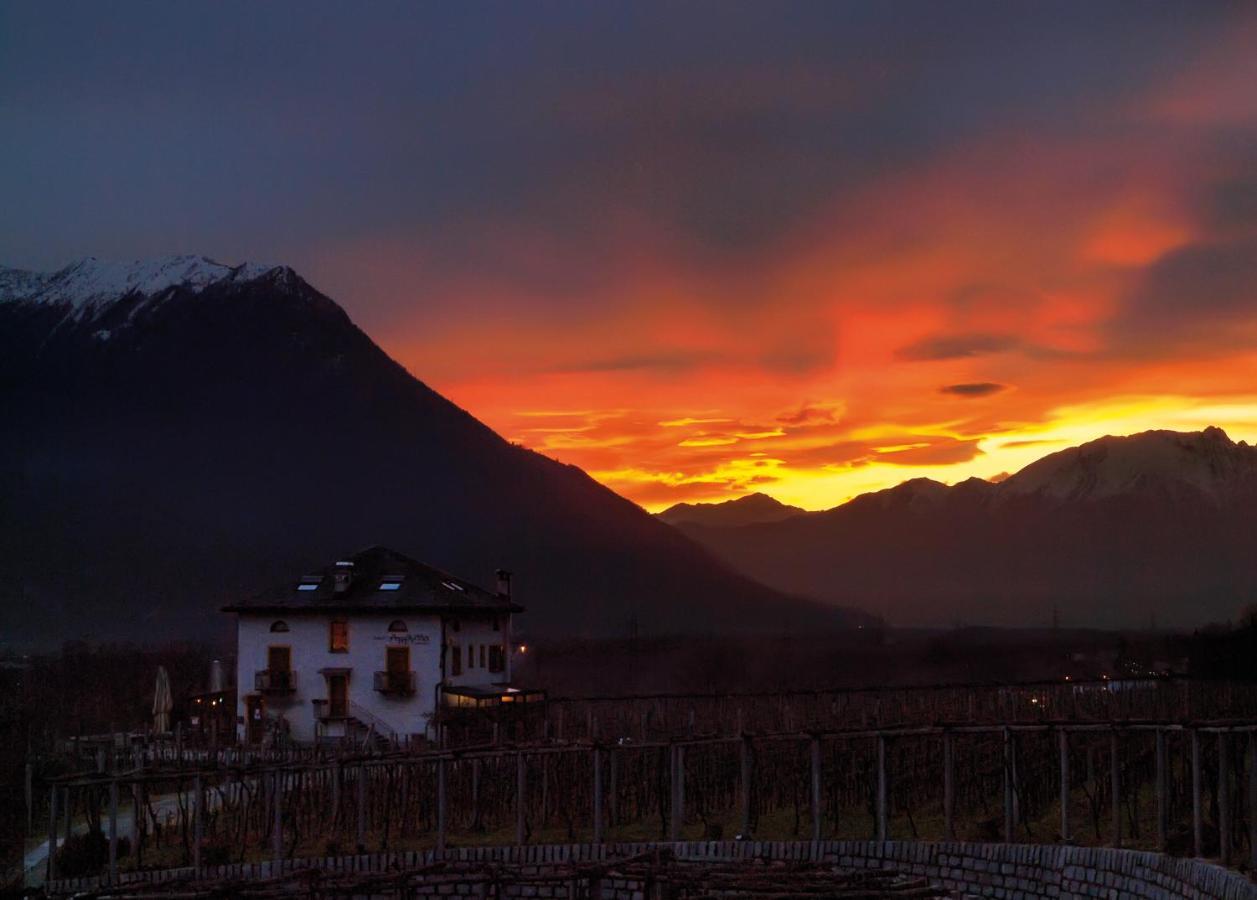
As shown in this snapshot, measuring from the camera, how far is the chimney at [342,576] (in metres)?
56.7

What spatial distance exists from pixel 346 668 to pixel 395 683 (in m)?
1.96

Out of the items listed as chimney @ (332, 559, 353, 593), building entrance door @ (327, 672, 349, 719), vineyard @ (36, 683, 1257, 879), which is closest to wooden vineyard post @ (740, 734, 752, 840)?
vineyard @ (36, 683, 1257, 879)

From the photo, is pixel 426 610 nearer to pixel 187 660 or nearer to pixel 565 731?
pixel 565 731

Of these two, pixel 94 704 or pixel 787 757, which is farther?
pixel 94 704

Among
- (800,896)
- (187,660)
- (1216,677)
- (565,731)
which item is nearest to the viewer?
(800,896)

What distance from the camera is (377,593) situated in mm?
56219

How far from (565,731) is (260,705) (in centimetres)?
1276

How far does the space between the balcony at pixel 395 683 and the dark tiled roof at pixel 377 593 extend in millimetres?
2156

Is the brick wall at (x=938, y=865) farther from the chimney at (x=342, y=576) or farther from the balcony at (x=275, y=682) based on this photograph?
the chimney at (x=342, y=576)

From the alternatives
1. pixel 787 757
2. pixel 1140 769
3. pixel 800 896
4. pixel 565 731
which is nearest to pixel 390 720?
A: pixel 565 731

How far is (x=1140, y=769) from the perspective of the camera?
34.0 metres

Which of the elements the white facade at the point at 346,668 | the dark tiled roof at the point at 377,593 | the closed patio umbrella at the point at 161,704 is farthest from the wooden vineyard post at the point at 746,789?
the dark tiled roof at the point at 377,593

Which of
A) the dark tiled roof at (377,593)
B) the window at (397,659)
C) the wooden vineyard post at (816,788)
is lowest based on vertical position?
the wooden vineyard post at (816,788)

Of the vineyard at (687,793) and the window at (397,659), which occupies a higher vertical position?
the window at (397,659)
